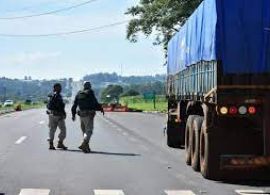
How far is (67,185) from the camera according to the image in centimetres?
1180

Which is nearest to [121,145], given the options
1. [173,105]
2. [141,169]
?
[173,105]

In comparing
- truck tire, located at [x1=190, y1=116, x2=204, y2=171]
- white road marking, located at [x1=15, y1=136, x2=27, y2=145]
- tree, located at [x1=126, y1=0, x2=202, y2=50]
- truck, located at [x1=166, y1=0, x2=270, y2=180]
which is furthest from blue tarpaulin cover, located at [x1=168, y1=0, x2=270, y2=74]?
tree, located at [x1=126, y1=0, x2=202, y2=50]

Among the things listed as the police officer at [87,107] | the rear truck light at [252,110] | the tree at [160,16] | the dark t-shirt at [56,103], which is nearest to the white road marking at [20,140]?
the dark t-shirt at [56,103]

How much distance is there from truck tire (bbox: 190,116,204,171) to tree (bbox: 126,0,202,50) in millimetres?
36776

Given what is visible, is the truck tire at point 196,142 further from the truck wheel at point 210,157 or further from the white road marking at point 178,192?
the white road marking at point 178,192

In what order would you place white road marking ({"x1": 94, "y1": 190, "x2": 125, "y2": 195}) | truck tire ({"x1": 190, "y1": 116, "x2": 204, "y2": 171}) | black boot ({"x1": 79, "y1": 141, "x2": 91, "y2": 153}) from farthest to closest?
1. black boot ({"x1": 79, "y1": 141, "x2": 91, "y2": 153})
2. truck tire ({"x1": 190, "y1": 116, "x2": 204, "y2": 171})
3. white road marking ({"x1": 94, "y1": 190, "x2": 125, "y2": 195})

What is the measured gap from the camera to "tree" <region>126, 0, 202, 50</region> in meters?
52.6

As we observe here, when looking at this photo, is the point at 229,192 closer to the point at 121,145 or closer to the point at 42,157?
the point at 42,157

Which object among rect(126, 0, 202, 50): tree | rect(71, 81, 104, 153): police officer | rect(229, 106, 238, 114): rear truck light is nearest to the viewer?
rect(229, 106, 238, 114): rear truck light

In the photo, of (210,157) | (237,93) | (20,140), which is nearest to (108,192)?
(210,157)

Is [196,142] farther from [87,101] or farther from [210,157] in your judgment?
[87,101]

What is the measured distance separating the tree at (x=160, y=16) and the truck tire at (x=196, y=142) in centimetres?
3678

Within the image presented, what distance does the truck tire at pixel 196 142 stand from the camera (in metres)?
13.7

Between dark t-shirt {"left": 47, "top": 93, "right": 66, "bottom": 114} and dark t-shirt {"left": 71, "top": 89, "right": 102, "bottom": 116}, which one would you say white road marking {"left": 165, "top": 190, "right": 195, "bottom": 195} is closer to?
dark t-shirt {"left": 71, "top": 89, "right": 102, "bottom": 116}
